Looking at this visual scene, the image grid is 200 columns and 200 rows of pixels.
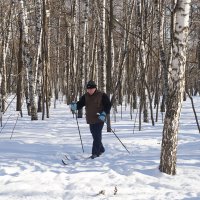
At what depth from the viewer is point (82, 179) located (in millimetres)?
6180

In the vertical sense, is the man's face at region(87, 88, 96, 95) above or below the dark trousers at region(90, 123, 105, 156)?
above

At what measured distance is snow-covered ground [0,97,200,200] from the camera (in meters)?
5.51

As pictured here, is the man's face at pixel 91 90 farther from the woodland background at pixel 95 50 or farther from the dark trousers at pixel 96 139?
the woodland background at pixel 95 50

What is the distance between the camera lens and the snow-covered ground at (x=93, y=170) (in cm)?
551

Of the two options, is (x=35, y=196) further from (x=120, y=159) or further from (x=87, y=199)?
(x=120, y=159)

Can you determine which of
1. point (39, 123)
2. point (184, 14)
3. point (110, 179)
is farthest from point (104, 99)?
point (39, 123)

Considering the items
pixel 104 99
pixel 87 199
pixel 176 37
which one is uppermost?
pixel 176 37

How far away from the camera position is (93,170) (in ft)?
22.3

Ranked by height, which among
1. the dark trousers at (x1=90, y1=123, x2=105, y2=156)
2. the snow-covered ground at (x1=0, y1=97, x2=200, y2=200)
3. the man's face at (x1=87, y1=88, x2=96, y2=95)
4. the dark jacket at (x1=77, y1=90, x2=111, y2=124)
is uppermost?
the man's face at (x1=87, y1=88, x2=96, y2=95)

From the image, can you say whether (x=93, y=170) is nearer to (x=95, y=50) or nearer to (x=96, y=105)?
(x=96, y=105)

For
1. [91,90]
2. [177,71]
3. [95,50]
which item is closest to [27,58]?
[95,50]

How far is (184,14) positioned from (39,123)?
349 inches

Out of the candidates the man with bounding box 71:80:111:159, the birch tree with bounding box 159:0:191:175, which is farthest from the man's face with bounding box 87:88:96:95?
the birch tree with bounding box 159:0:191:175

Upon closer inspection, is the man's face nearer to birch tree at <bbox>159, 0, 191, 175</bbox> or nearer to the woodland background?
the woodland background
